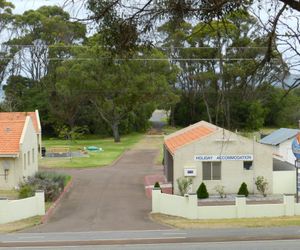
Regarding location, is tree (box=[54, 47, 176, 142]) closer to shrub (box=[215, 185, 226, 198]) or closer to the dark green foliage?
the dark green foliage

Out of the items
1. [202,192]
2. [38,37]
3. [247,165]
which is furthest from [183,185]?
[38,37]

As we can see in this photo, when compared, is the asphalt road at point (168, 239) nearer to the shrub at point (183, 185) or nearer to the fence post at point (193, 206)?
the fence post at point (193, 206)

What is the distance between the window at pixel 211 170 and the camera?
114 feet

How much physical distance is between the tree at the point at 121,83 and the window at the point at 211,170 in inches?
1124

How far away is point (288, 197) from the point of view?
26984mm

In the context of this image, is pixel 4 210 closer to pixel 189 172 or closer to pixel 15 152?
pixel 15 152

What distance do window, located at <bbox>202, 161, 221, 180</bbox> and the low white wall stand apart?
3.34 m

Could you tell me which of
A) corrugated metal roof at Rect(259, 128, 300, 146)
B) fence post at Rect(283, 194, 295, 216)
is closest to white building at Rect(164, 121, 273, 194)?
fence post at Rect(283, 194, 295, 216)

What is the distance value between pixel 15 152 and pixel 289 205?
54.3 ft

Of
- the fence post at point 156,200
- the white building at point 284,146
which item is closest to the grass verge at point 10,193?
the fence post at point 156,200

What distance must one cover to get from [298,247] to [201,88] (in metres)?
65.3

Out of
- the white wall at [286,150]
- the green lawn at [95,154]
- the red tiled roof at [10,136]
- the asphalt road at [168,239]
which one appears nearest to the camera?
the asphalt road at [168,239]

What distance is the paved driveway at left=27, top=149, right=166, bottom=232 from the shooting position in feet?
82.4

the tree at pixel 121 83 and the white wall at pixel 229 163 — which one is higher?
the tree at pixel 121 83
